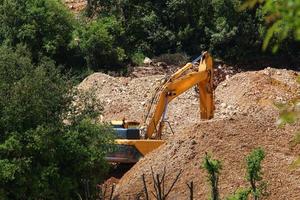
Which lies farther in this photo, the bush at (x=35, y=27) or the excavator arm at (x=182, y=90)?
the bush at (x=35, y=27)

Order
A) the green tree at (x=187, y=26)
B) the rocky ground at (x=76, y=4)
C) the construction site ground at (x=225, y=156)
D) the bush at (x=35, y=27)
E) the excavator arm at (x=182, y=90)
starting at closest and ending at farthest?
the construction site ground at (x=225, y=156) < the excavator arm at (x=182, y=90) < the bush at (x=35, y=27) < the green tree at (x=187, y=26) < the rocky ground at (x=76, y=4)

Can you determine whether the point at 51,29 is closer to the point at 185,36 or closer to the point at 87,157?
the point at 185,36

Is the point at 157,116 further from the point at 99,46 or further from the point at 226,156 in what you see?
the point at 99,46

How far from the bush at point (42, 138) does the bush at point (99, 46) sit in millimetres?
18559

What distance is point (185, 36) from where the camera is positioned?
3756cm

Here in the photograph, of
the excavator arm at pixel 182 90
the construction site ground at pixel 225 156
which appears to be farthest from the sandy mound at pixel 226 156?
the excavator arm at pixel 182 90

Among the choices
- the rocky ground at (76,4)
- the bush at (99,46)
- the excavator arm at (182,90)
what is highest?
the rocky ground at (76,4)

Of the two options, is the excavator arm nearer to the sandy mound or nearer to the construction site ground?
the construction site ground

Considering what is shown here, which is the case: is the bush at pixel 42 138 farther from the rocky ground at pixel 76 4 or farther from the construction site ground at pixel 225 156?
the rocky ground at pixel 76 4

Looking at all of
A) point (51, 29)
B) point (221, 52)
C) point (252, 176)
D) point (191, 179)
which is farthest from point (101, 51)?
point (252, 176)

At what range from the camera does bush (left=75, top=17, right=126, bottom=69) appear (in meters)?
35.2

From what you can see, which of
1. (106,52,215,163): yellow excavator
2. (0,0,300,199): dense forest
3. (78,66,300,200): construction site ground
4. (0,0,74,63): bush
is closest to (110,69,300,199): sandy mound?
(78,66,300,200): construction site ground

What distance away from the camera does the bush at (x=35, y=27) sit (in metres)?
34.1

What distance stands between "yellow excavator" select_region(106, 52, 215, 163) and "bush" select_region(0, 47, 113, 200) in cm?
213
